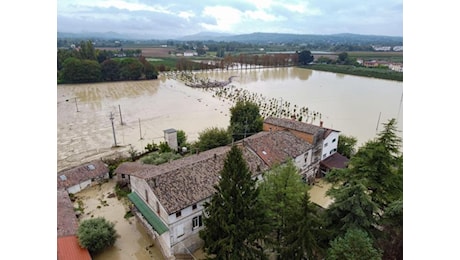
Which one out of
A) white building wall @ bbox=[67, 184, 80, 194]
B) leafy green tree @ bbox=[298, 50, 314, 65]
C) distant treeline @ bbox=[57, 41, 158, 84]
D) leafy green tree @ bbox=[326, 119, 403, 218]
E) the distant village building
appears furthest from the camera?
leafy green tree @ bbox=[298, 50, 314, 65]

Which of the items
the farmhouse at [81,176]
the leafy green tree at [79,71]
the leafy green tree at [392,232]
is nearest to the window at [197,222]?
the leafy green tree at [392,232]

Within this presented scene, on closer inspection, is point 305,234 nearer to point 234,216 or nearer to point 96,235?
point 234,216

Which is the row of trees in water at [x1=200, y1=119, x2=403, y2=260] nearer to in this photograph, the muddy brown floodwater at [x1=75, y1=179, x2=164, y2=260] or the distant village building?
the muddy brown floodwater at [x1=75, y1=179, x2=164, y2=260]

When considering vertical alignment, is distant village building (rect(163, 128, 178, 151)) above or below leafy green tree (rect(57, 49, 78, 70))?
below

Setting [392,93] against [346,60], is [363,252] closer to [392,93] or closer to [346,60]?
[392,93]

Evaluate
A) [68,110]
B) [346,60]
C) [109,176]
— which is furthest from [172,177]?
[346,60]

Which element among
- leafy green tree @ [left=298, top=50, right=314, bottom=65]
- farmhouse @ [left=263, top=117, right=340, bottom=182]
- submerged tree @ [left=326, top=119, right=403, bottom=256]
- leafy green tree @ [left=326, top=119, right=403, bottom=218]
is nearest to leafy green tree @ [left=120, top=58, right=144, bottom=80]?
farmhouse @ [left=263, top=117, right=340, bottom=182]

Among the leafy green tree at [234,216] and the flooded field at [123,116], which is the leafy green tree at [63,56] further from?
the leafy green tree at [234,216]
